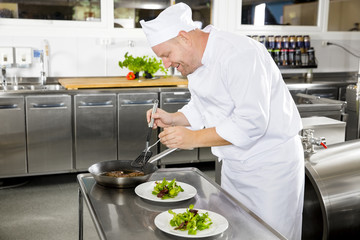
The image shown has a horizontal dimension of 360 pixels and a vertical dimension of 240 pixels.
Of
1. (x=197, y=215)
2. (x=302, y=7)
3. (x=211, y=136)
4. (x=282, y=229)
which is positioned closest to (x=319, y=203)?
(x=282, y=229)

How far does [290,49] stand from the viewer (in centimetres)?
632

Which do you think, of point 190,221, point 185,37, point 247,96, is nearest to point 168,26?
point 185,37

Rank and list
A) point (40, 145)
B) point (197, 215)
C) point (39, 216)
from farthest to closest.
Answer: point (40, 145) < point (39, 216) < point (197, 215)

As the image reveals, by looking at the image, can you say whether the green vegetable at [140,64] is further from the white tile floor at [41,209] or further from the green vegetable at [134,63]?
the white tile floor at [41,209]

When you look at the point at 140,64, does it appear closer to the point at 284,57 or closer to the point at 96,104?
the point at 96,104

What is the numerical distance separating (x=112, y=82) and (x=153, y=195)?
10.5 feet

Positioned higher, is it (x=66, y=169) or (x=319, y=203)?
(x=319, y=203)

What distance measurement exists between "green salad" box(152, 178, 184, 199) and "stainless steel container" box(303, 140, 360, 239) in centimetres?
98

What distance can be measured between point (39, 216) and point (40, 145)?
37.0 inches

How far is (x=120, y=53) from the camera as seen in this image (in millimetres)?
5738

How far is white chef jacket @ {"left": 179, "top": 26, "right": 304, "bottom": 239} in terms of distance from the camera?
1943mm

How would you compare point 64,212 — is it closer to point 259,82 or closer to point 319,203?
point 319,203

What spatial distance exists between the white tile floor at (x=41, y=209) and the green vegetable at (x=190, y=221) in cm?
179

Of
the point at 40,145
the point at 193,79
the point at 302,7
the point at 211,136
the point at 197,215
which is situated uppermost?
the point at 302,7
